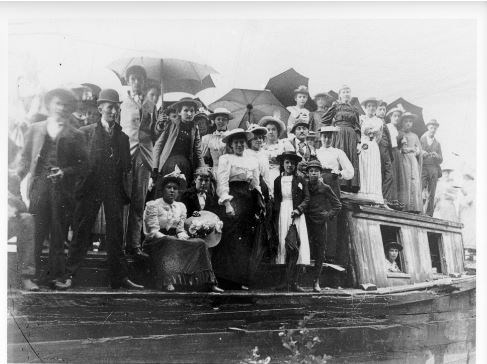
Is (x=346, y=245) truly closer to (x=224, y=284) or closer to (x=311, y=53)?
(x=224, y=284)

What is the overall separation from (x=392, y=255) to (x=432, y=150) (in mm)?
1143

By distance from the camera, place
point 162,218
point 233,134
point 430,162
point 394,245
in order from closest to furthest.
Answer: point 162,218, point 233,134, point 394,245, point 430,162

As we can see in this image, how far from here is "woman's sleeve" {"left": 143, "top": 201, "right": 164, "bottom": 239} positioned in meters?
5.75

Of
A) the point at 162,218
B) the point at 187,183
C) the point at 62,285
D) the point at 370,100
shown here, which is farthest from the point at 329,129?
the point at 62,285

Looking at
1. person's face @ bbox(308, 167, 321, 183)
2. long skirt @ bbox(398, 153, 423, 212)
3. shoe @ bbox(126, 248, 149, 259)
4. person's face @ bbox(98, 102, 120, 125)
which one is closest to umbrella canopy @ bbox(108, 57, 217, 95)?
person's face @ bbox(98, 102, 120, 125)

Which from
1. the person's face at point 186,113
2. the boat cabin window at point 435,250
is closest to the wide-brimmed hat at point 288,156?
the person's face at point 186,113

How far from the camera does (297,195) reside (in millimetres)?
6035

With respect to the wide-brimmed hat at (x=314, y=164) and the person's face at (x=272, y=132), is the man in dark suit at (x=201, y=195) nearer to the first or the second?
the person's face at (x=272, y=132)

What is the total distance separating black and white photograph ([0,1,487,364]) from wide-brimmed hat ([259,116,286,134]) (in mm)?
16

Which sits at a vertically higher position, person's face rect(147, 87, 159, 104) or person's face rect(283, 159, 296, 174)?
person's face rect(147, 87, 159, 104)

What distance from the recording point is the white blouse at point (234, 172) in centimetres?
591

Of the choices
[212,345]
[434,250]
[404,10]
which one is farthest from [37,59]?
[434,250]

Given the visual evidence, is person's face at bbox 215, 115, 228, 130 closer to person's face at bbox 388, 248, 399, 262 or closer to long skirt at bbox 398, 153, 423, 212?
long skirt at bbox 398, 153, 423, 212

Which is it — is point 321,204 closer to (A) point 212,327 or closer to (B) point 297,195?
(B) point 297,195
